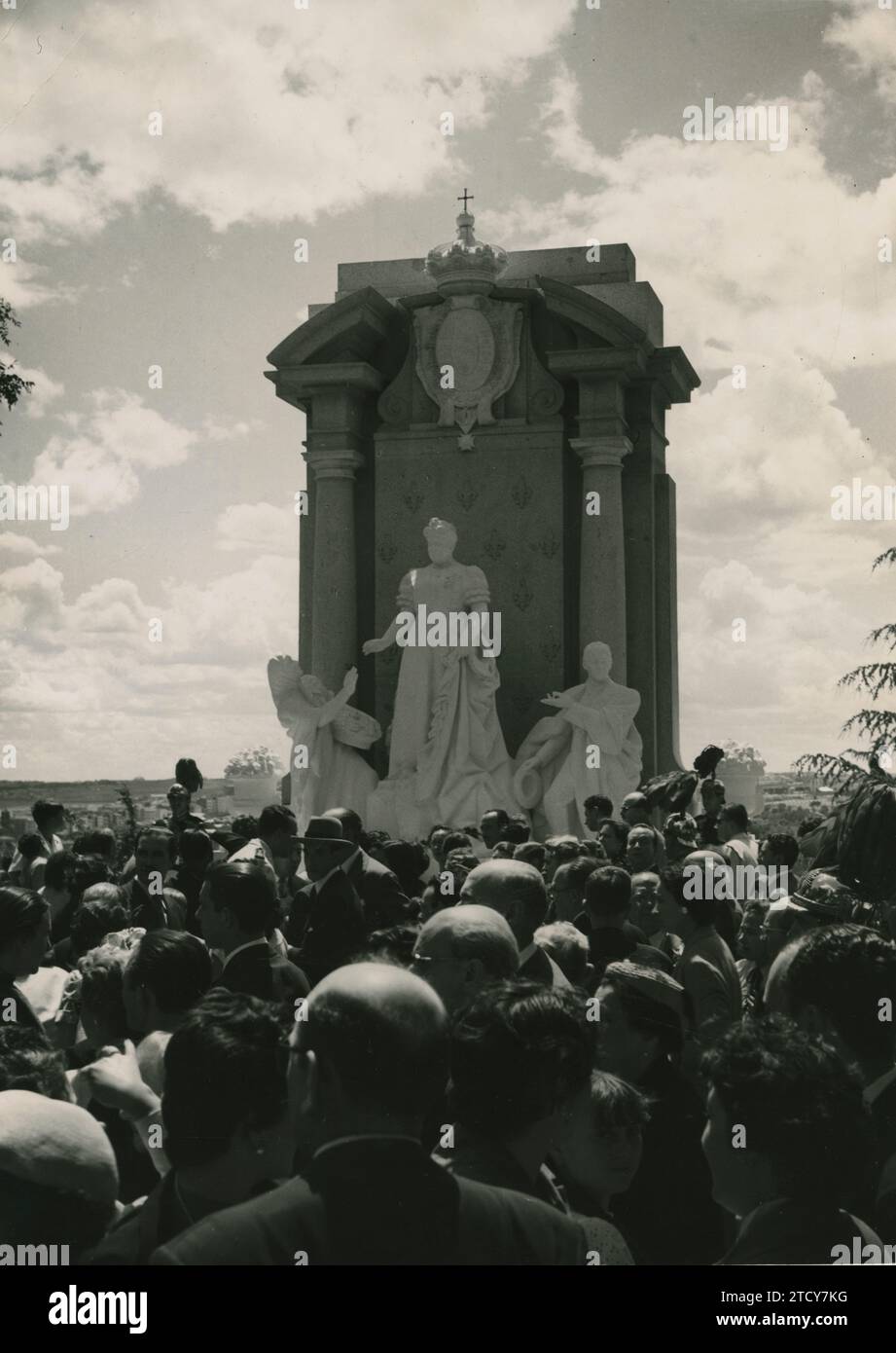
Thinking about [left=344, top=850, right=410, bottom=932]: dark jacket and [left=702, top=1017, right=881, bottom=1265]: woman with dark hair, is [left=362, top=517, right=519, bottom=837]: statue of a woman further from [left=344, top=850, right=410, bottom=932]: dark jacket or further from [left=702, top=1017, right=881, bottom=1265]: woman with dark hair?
[left=702, top=1017, right=881, bottom=1265]: woman with dark hair

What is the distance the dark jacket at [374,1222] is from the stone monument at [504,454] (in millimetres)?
12799

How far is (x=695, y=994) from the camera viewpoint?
18.0 feet

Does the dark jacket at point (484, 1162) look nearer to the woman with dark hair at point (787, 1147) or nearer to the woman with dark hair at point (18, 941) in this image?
the woman with dark hair at point (787, 1147)

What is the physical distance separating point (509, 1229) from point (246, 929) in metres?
2.50

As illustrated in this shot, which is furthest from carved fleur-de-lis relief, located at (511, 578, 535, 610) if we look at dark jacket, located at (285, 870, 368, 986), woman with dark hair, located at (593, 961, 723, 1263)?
woman with dark hair, located at (593, 961, 723, 1263)

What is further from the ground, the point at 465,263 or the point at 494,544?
the point at 465,263

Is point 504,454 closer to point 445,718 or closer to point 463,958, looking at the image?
point 445,718

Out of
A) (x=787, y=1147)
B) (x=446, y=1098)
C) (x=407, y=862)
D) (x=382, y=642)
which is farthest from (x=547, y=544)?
(x=787, y=1147)

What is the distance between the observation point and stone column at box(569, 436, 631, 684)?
15609 mm

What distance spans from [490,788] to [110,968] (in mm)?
10421

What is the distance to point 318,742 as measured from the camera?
15562 mm

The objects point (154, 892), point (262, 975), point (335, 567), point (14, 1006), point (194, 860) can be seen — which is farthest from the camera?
point (335, 567)

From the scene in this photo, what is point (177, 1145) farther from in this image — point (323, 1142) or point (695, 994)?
point (695, 994)
